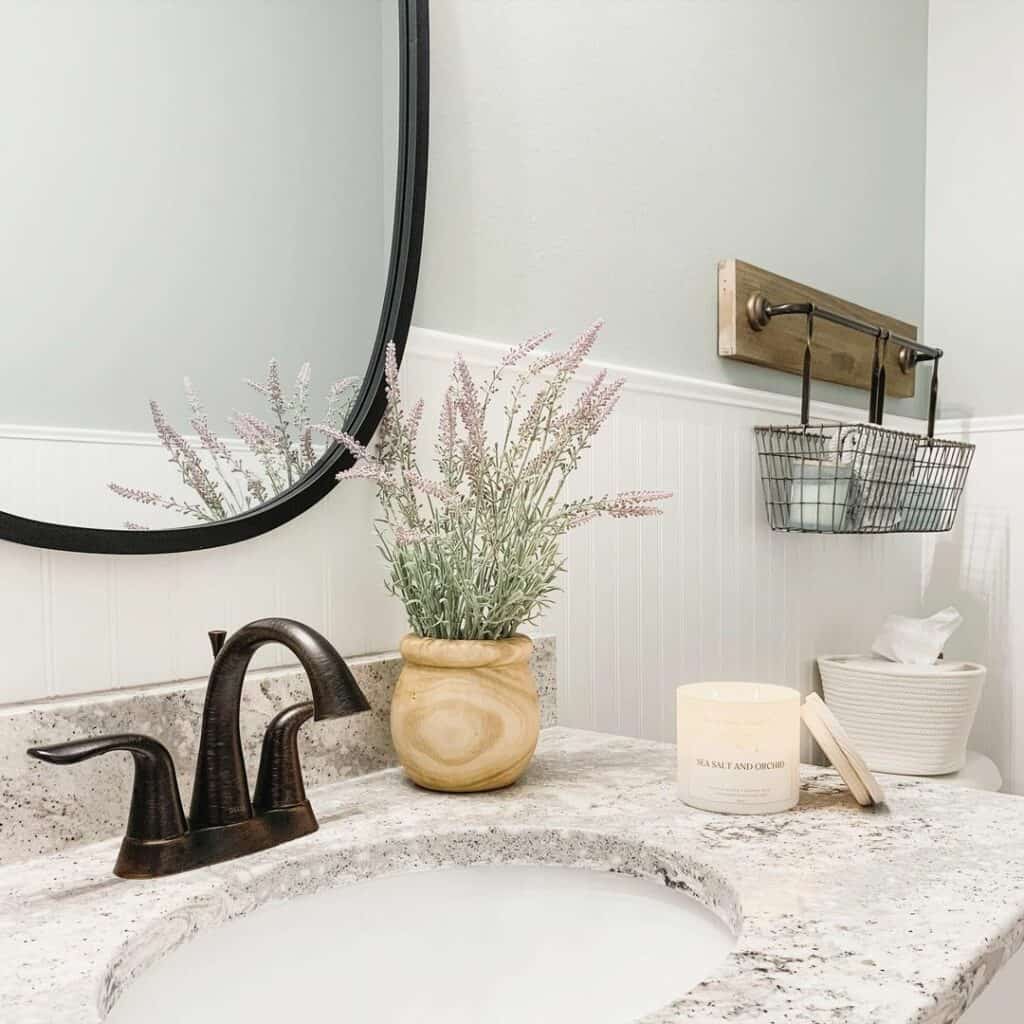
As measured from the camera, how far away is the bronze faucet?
0.72 metres

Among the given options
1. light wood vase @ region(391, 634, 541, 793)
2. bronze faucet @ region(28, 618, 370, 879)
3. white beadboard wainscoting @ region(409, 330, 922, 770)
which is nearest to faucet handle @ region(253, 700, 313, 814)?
bronze faucet @ region(28, 618, 370, 879)

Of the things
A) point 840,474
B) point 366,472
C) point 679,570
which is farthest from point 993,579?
point 366,472

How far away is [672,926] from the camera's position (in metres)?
0.75

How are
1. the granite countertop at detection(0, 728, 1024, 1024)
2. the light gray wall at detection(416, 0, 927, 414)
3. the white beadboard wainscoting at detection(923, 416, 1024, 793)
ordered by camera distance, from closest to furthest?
the granite countertop at detection(0, 728, 1024, 1024), the light gray wall at detection(416, 0, 927, 414), the white beadboard wainscoting at detection(923, 416, 1024, 793)

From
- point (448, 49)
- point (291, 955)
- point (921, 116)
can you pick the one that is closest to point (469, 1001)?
point (291, 955)

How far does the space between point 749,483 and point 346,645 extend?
0.86m

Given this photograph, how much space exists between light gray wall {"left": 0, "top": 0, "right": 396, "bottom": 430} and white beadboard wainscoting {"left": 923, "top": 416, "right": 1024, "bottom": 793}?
5.10ft

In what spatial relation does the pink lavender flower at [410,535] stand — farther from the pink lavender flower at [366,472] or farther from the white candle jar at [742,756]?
the white candle jar at [742,756]

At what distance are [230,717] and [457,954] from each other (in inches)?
9.6

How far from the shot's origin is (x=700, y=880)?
2.43 feet

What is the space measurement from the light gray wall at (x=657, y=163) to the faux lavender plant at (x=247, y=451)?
204mm

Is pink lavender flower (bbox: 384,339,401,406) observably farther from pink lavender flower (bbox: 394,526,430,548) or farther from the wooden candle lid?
the wooden candle lid

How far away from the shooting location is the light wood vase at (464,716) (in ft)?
2.99

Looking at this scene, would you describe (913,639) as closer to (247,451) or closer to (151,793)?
(247,451)
